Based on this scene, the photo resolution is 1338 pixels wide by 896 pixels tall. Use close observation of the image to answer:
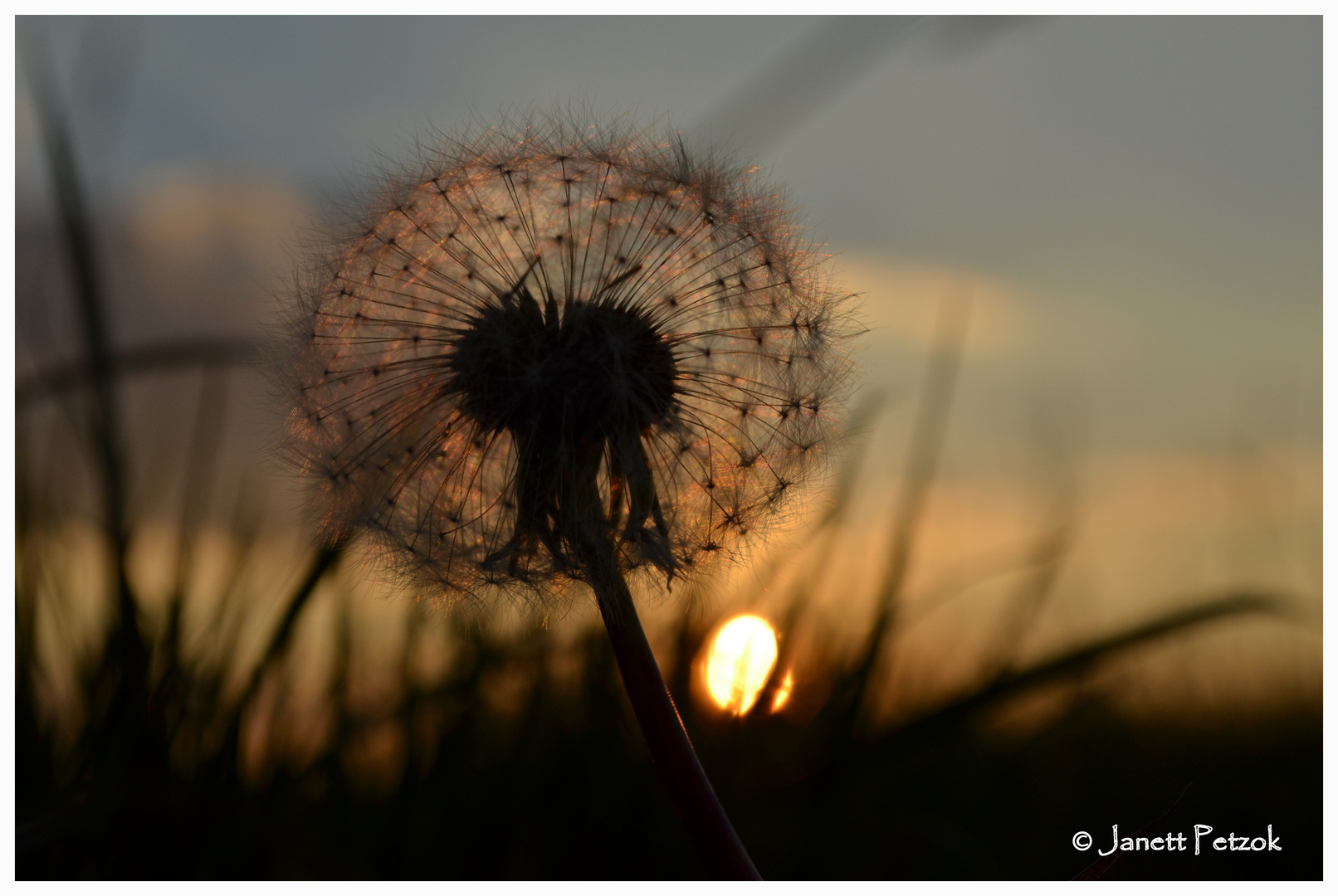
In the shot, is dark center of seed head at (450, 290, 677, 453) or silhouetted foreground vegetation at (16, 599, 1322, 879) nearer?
dark center of seed head at (450, 290, 677, 453)

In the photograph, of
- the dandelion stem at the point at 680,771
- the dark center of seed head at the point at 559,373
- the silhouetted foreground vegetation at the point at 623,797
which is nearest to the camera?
the dandelion stem at the point at 680,771

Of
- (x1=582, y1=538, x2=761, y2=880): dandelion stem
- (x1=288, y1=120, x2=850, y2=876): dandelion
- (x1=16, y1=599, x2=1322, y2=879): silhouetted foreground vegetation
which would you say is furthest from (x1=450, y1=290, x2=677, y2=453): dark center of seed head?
(x1=16, y1=599, x2=1322, y2=879): silhouetted foreground vegetation

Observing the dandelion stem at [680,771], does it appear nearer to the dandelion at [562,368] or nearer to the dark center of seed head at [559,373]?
the dandelion at [562,368]

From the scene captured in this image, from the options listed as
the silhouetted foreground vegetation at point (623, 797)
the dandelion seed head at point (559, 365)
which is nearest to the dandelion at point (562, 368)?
the dandelion seed head at point (559, 365)

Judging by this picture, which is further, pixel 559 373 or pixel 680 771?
pixel 559 373

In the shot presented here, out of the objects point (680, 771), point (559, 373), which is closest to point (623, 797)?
point (680, 771)

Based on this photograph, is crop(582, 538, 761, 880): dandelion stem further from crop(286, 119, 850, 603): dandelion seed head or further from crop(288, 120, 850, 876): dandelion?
crop(286, 119, 850, 603): dandelion seed head

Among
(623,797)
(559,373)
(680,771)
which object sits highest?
(559,373)

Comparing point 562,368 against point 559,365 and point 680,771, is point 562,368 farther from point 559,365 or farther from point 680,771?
point 680,771

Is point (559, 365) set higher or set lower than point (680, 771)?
higher
